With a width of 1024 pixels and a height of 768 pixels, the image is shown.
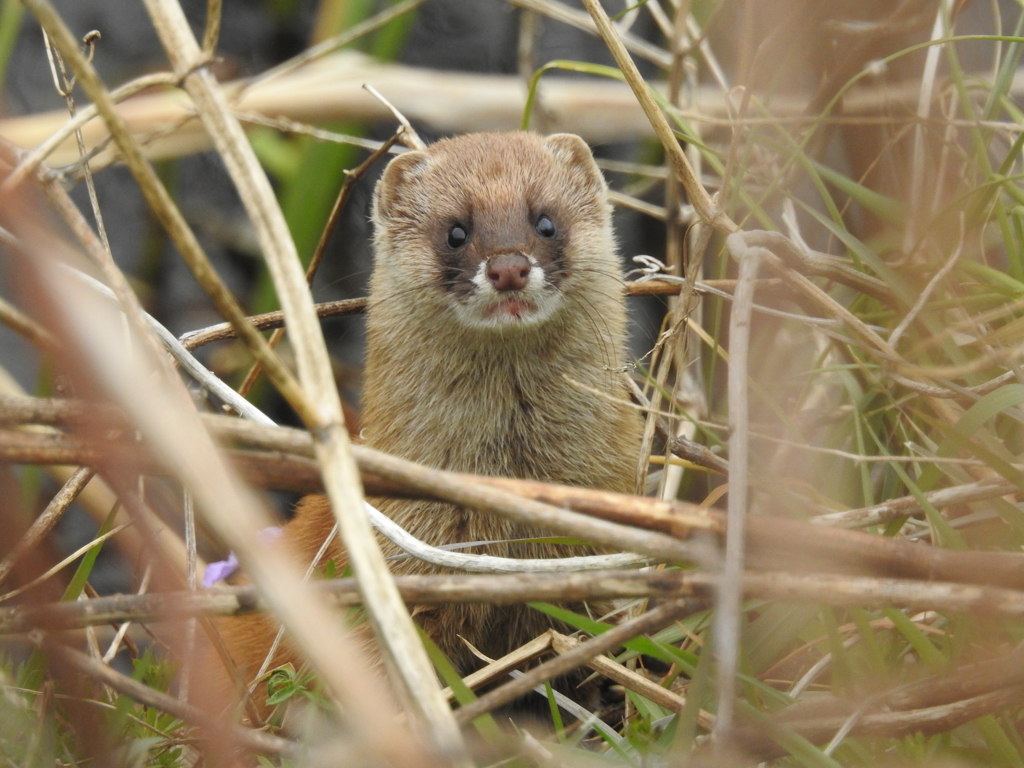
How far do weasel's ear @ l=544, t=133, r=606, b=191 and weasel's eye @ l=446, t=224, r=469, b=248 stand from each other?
0.51 metres

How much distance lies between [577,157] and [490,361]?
35.0 inches

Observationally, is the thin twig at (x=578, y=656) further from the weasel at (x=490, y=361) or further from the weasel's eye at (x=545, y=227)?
the weasel's eye at (x=545, y=227)

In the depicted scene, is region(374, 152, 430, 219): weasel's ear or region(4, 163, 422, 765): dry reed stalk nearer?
region(4, 163, 422, 765): dry reed stalk

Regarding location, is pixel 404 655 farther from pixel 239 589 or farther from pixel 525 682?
pixel 239 589

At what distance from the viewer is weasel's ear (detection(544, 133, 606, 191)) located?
141 inches

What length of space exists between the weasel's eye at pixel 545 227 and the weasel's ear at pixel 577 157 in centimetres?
35

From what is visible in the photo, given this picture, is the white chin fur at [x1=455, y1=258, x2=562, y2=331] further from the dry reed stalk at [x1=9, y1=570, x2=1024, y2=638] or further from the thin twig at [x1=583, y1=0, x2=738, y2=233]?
the dry reed stalk at [x1=9, y1=570, x2=1024, y2=638]

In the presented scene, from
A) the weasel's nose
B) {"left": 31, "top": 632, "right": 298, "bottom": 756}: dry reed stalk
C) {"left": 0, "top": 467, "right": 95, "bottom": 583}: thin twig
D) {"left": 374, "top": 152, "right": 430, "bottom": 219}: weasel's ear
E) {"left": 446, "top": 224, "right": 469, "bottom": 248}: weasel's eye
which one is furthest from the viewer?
{"left": 374, "top": 152, "right": 430, "bottom": 219}: weasel's ear

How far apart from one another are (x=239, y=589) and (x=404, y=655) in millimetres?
519

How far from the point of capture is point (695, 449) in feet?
9.02

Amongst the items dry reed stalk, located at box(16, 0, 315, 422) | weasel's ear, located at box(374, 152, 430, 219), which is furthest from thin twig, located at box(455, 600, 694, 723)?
weasel's ear, located at box(374, 152, 430, 219)

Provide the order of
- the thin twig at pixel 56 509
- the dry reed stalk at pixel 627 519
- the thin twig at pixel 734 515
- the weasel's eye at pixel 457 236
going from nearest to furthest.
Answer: the thin twig at pixel 734 515 < the dry reed stalk at pixel 627 519 < the thin twig at pixel 56 509 < the weasel's eye at pixel 457 236

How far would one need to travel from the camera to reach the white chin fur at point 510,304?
2.93 metres

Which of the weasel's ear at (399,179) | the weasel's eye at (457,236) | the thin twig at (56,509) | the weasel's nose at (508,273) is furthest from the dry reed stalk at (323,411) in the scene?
the weasel's ear at (399,179)
